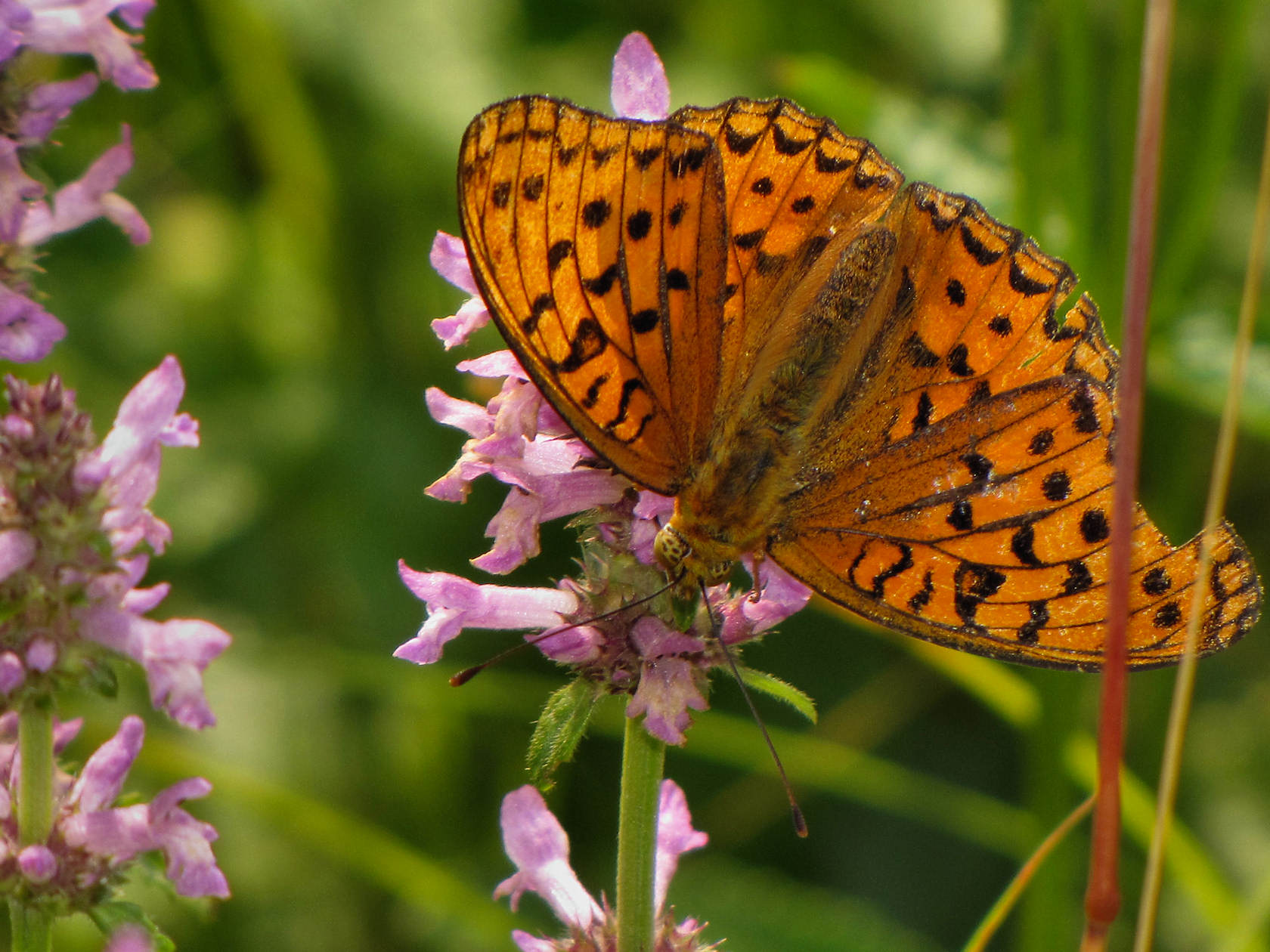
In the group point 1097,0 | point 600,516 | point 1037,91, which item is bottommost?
point 600,516

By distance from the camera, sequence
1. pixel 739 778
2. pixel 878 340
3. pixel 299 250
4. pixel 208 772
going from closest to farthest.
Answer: pixel 878 340 → pixel 208 772 → pixel 739 778 → pixel 299 250

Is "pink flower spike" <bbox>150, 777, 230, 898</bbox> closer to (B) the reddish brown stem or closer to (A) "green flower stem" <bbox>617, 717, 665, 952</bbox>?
(A) "green flower stem" <bbox>617, 717, 665, 952</bbox>

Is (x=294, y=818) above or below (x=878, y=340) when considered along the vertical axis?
below

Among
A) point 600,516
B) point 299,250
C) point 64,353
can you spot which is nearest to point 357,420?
point 299,250

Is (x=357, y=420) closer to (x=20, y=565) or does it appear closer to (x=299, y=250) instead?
(x=299, y=250)

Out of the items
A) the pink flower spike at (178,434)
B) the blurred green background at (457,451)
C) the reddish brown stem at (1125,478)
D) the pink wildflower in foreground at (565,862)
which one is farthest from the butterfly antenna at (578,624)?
the blurred green background at (457,451)

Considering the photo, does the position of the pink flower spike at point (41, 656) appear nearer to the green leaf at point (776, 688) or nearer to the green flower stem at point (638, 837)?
the green flower stem at point (638, 837)

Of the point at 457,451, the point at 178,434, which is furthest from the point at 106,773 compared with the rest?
the point at 457,451
